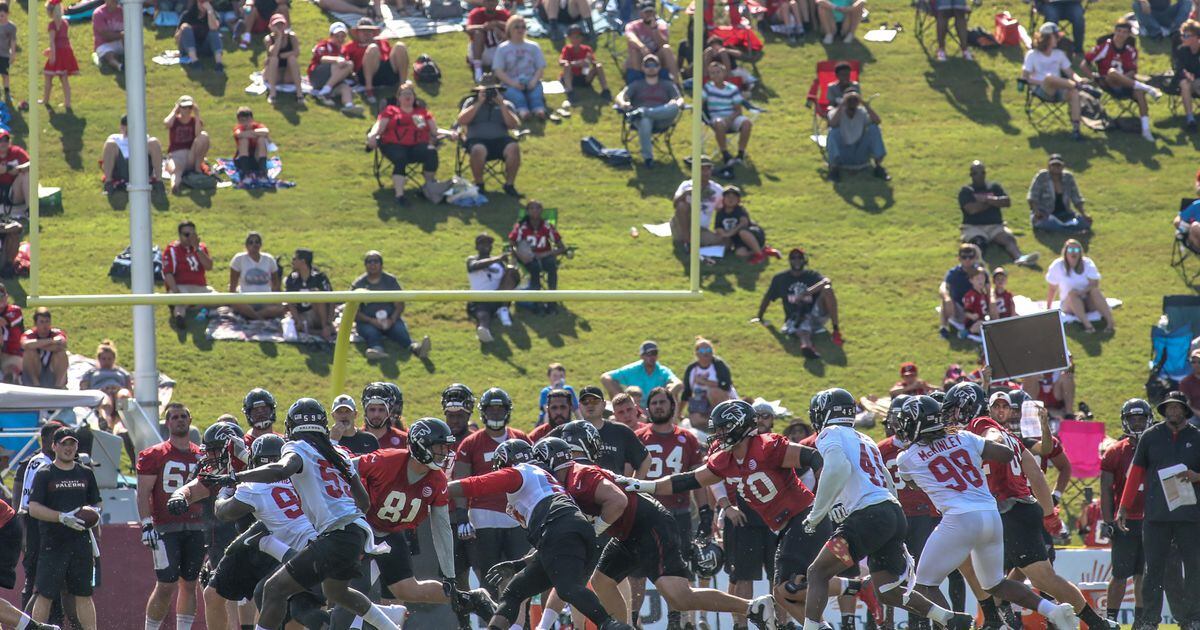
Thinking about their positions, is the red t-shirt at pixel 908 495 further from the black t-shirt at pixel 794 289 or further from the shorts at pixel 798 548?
the black t-shirt at pixel 794 289

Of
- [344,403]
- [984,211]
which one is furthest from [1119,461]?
[984,211]

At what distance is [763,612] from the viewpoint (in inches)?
399

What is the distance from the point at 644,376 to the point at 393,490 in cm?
585

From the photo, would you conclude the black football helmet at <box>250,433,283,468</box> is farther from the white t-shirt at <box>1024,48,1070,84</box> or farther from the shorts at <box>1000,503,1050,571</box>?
the white t-shirt at <box>1024,48,1070,84</box>

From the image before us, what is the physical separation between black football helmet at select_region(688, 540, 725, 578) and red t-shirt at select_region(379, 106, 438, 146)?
9.12 metres

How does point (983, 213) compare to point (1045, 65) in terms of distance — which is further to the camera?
point (1045, 65)

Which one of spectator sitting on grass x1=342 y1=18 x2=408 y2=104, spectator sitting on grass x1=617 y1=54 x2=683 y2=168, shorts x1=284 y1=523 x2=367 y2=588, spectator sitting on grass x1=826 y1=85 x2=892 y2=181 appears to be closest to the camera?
shorts x1=284 y1=523 x2=367 y2=588

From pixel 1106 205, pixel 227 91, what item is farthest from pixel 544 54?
pixel 1106 205

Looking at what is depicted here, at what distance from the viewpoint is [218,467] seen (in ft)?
36.7

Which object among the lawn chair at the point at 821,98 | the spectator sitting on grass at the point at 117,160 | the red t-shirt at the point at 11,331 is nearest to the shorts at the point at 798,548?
the spectator sitting on grass at the point at 117,160

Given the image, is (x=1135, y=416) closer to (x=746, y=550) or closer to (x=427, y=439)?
(x=746, y=550)

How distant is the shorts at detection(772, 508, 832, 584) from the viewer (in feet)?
34.4

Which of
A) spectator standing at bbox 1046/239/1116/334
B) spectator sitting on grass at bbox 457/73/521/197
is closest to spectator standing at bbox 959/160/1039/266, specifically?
spectator standing at bbox 1046/239/1116/334

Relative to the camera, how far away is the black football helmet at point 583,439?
1014cm
